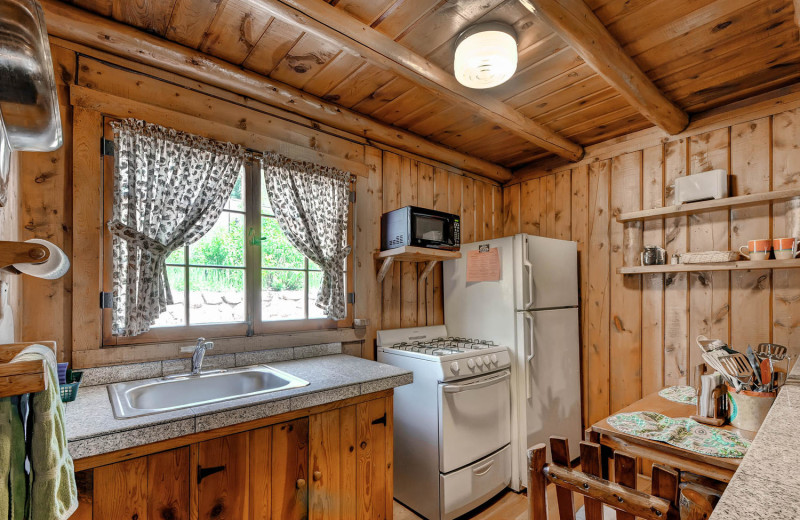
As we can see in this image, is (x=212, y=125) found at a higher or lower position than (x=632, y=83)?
lower

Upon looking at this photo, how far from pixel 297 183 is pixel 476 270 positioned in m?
1.38

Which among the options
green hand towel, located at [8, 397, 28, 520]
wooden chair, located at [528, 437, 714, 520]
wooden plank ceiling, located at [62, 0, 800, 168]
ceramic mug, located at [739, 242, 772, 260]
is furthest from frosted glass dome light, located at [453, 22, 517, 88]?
green hand towel, located at [8, 397, 28, 520]

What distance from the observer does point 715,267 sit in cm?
230

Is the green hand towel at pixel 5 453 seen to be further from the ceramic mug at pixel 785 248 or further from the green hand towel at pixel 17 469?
the ceramic mug at pixel 785 248

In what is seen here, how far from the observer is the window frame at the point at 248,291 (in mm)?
1726

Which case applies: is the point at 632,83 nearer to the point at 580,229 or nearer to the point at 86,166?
the point at 580,229

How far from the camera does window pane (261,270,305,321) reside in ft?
7.31

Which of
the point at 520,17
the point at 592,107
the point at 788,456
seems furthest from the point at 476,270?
the point at 788,456

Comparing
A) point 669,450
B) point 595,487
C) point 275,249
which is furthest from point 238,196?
point 669,450

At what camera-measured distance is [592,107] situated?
2500mm

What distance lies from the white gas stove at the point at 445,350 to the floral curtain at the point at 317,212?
17.7 inches

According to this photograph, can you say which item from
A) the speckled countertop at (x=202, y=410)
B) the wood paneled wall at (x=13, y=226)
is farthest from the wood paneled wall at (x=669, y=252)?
the wood paneled wall at (x=13, y=226)

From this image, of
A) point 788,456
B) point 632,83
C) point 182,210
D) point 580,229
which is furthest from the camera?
point 580,229

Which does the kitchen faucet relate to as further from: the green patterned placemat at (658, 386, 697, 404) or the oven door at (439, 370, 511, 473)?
the green patterned placemat at (658, 386, 697, 404)
